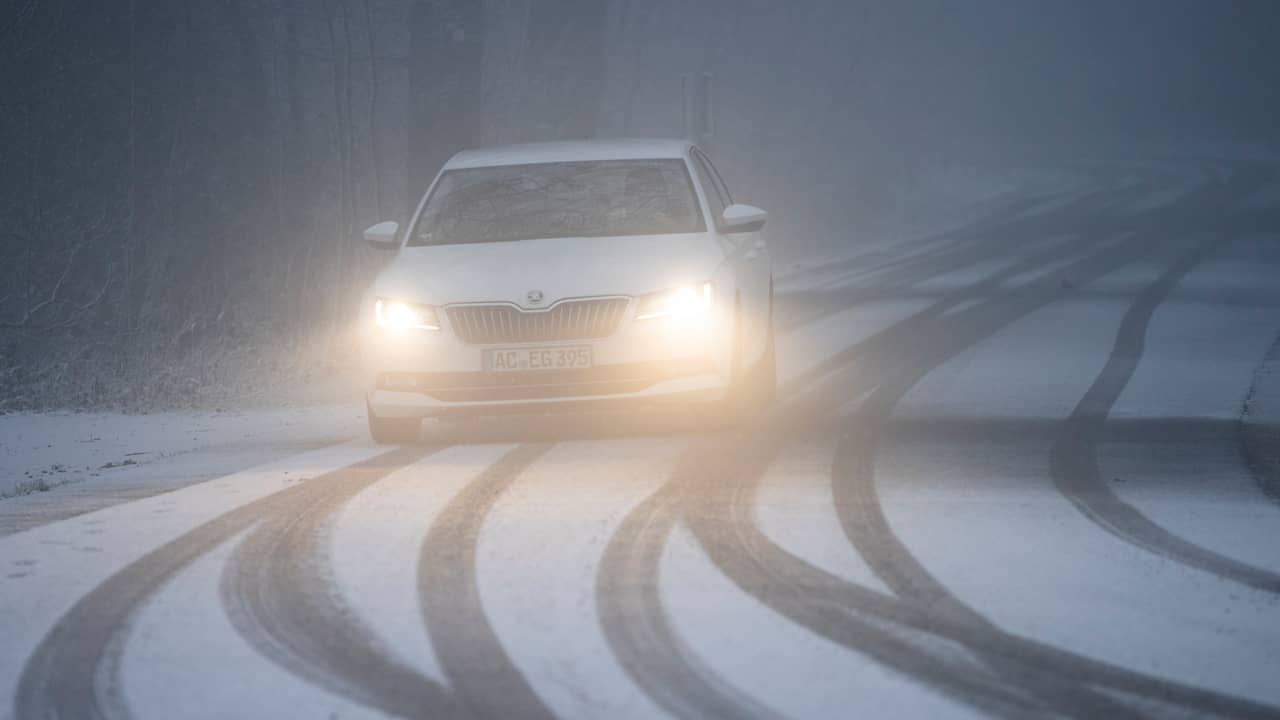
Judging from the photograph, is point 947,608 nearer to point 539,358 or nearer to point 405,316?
point 539,358

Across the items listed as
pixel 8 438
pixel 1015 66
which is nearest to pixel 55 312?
pixel 8 438

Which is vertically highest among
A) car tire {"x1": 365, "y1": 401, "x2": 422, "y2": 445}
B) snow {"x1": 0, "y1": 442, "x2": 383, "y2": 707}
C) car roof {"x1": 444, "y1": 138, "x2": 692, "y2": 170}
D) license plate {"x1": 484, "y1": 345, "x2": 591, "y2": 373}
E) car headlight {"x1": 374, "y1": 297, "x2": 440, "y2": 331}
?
car roof {"x1": 444, "y1": 138, "x2": 692, "y2": 170}

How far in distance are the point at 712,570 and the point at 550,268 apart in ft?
12.2

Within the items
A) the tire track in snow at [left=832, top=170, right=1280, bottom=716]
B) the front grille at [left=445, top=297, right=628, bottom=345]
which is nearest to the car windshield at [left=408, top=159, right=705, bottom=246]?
the front grille at [left=445, top=297, right=628, bottom=345]

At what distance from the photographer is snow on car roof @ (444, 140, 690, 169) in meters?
11.5

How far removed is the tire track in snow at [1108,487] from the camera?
22.1 feet

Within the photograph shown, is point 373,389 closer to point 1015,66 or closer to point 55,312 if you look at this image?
point 55,312

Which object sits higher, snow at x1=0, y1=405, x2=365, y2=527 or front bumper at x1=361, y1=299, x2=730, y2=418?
front bumper at x1=361, y1=299, x2=730, y2=418

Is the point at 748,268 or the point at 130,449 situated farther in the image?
the point at 130,449

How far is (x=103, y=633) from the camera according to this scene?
609 cm

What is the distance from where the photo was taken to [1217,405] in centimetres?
1125

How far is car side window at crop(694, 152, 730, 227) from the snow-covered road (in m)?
1.36

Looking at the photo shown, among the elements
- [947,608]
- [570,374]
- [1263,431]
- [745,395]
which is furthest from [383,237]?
[947,608]

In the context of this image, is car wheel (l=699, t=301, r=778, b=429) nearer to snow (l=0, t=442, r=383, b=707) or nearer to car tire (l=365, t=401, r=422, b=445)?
car tire (l=365, t=401, r=422, b=445)
